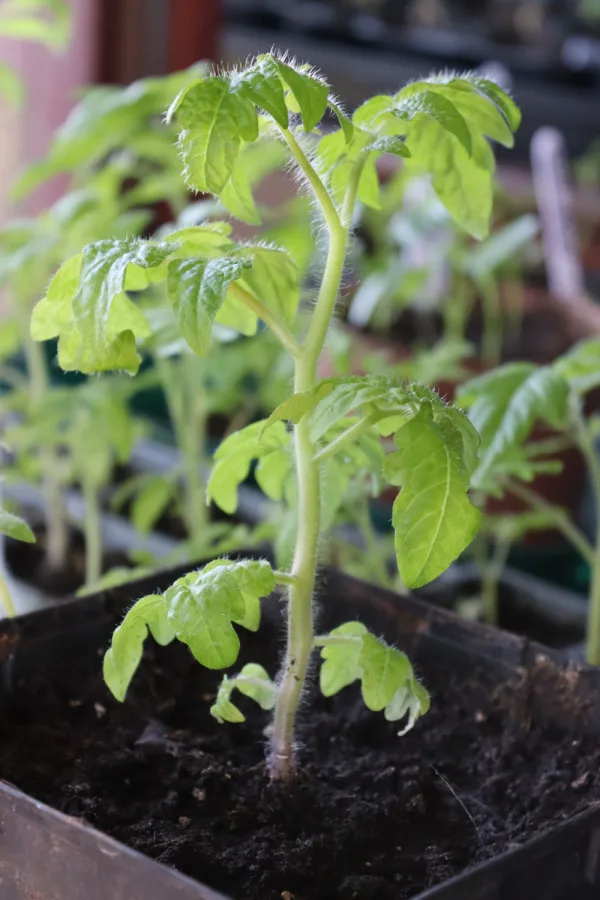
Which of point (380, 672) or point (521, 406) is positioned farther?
point (521, 406)

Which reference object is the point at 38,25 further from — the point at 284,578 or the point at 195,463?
the point at 284,578

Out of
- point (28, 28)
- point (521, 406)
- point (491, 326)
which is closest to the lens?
point (521, 406)

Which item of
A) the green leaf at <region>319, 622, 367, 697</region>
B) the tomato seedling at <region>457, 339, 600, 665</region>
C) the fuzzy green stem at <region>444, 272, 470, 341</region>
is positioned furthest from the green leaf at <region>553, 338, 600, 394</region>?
the fuzzy green stem at <region>444, 272, 470, 341</region>

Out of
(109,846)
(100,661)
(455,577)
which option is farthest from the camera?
(455,577)

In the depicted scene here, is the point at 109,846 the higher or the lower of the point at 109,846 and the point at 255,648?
the higher

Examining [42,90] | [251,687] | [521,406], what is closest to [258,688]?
[251,687]

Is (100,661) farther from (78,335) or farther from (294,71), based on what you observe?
(294,71)

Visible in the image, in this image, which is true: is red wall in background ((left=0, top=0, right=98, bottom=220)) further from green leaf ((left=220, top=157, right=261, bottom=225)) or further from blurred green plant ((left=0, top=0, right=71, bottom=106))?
green leaf ((left=220, top=157, right=261, bottom=225))

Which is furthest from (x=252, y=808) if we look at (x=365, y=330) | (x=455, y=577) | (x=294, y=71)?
(x=365, y=330)
